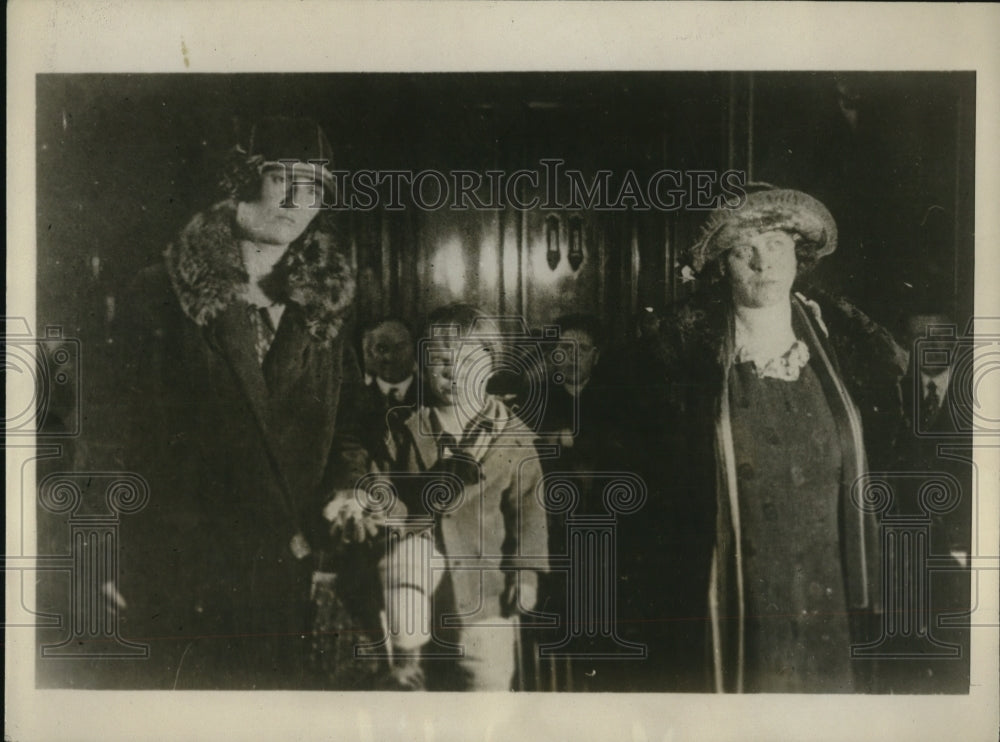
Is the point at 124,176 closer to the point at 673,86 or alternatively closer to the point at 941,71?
the point at 673,86

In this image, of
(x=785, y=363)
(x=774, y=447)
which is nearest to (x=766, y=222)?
(x=785, y=363)

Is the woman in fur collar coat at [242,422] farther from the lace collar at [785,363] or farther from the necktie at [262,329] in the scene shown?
the lace collar at [785,363]

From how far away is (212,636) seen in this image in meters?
1.85

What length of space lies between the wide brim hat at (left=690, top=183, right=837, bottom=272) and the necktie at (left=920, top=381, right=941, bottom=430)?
0.48m

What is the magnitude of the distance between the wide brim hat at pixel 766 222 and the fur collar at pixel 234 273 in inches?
39.2

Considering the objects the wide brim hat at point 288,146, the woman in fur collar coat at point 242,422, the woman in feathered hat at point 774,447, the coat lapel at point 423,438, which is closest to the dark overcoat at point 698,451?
the woman in feathered hat at point 774,447

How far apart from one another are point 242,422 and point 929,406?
1912mm

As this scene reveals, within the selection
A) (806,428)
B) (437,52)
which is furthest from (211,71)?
(806,428)

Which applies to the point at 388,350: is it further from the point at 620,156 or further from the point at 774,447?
the point at 774,447

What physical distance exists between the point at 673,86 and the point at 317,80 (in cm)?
99

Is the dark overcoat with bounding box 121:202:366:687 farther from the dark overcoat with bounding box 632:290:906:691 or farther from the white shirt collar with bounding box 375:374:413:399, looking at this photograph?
the dark overcoat with bounding box 632:290:906:691

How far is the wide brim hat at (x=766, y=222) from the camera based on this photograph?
72.2 inches

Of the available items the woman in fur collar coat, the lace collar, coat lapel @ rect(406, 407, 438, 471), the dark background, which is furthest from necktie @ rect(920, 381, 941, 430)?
the woman in fur collar coat

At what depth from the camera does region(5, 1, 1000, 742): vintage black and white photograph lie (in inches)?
72.2
